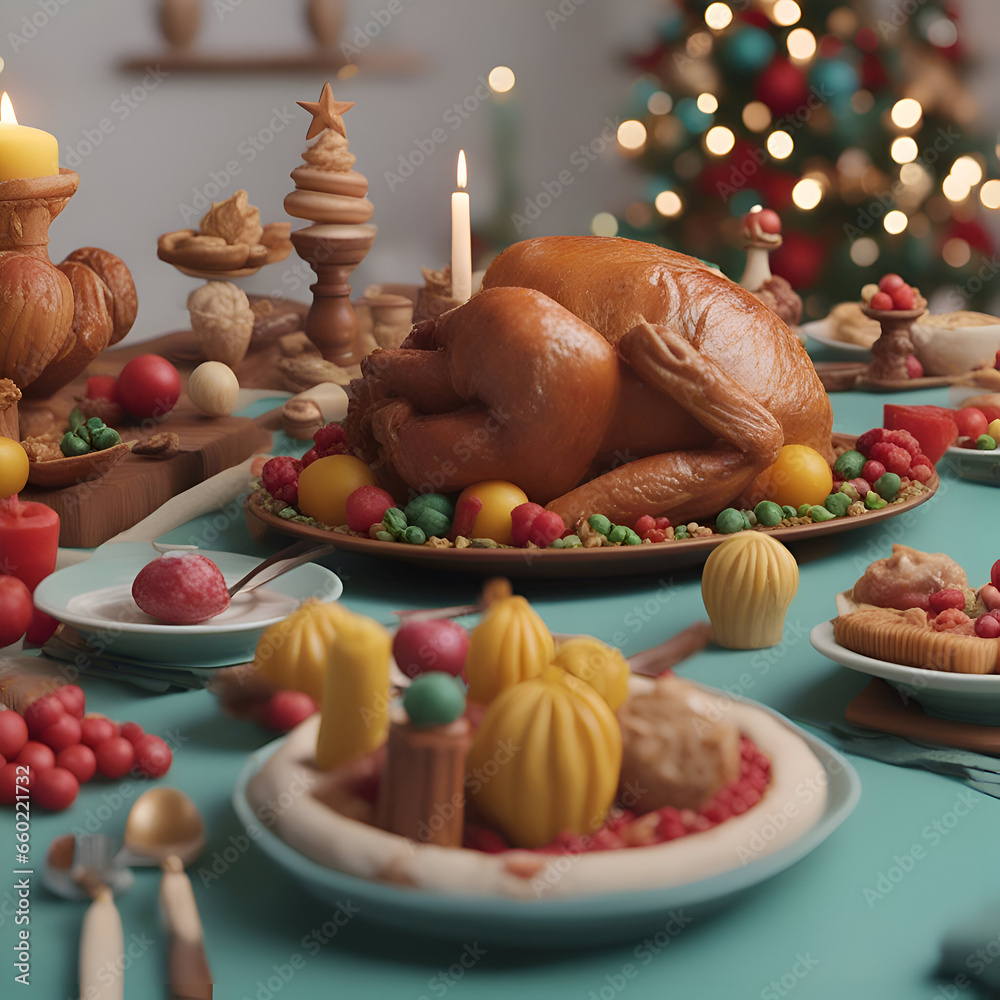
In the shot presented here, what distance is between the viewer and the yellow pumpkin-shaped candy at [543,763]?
30.8 inches

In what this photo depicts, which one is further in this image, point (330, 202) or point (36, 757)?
point (330, 202)

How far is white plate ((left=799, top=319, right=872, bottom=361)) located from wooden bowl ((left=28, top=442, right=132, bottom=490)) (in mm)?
1900

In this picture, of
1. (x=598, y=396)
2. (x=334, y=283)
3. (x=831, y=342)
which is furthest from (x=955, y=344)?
(x=598, y=396)

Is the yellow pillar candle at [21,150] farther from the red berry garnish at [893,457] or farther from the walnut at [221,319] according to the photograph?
the red berry garnish at [893,457]

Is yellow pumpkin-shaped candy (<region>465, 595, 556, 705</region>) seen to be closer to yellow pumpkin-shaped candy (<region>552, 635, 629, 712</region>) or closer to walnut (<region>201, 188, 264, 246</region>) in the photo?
yellow pumpkin-shaped candy (<region>552, 635, 629, 712</region>)

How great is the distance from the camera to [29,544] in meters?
1.32

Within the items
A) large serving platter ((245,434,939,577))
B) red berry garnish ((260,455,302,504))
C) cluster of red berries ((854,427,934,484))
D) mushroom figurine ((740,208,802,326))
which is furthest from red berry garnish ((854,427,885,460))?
mushroom figurine ((740,208,802,326))

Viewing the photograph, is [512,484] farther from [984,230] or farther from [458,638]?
[984,230]

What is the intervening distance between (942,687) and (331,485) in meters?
0.84

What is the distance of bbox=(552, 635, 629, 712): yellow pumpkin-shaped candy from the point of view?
0.91 m

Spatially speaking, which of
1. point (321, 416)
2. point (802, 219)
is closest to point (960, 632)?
point (321, 416)

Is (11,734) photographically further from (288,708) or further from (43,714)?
(288,708)

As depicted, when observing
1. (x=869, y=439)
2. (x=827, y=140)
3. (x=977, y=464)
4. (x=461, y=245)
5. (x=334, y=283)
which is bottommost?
(x=977, y=464)

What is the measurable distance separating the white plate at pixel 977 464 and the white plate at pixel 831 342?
989mm
